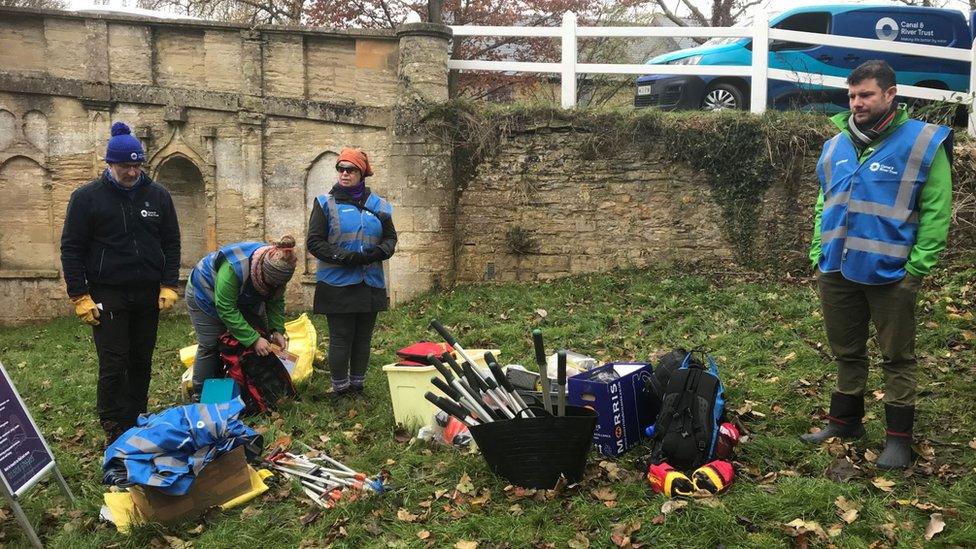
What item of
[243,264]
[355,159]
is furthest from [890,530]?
[243,264]

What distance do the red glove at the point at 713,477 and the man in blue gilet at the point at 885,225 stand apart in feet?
2.97

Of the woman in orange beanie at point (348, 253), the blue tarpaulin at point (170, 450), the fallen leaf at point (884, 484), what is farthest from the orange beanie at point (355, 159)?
the fallen leaf at point (884, 484)

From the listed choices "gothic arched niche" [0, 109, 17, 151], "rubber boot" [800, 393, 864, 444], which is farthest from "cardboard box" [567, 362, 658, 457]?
"gothic arched niche" [0, 109, 17, 151]

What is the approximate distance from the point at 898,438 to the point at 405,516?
109 inches

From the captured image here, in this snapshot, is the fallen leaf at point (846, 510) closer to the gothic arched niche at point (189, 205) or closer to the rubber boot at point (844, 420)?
the rubber boot at point (844, 420)

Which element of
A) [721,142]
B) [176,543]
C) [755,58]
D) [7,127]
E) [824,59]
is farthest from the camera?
[7,127]

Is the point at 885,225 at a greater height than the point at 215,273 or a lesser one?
greater

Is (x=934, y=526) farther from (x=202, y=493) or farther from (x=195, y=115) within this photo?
(x=195, y=115)

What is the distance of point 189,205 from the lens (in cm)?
1289

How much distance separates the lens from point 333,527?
3.96 metres

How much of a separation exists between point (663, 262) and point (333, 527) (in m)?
7.17

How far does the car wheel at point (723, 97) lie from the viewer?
10.7m

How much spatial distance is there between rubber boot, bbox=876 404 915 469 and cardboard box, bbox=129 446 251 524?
3.62m

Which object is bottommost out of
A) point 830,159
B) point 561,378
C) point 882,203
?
point 561,378
